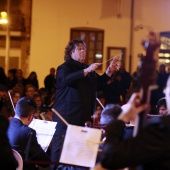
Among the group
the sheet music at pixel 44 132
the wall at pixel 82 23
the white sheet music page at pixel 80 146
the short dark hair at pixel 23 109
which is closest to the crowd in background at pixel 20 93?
the sheet music at pixel 44 132

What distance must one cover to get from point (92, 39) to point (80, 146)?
1282cm

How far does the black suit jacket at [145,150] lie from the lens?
98.3 inches

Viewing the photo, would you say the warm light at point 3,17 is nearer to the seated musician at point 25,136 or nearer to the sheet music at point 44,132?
the sheet music at point 44,132

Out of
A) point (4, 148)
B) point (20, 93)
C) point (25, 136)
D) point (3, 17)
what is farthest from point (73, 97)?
point (3, 17)

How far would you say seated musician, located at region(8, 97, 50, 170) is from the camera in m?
4.87

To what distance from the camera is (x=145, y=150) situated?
2.50m

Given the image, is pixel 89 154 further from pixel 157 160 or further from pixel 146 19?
pixel 146 19

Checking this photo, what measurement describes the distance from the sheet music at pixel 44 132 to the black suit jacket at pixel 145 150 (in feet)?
8.72

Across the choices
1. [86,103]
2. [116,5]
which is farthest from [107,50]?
[86,103]

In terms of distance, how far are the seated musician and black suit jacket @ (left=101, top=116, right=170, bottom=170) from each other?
7.74 ft

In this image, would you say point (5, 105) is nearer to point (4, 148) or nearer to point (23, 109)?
point (23, 109)

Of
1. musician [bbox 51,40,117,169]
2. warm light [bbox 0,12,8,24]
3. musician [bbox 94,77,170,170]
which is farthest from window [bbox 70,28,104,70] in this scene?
musician [bbox 94,77,170,170]

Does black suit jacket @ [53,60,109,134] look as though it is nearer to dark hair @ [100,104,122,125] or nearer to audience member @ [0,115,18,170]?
dark hair @ [100,104,122,125]

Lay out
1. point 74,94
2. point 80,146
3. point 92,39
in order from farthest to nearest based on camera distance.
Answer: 1. point 92,39
2. point 74,94
3. point 80,146
